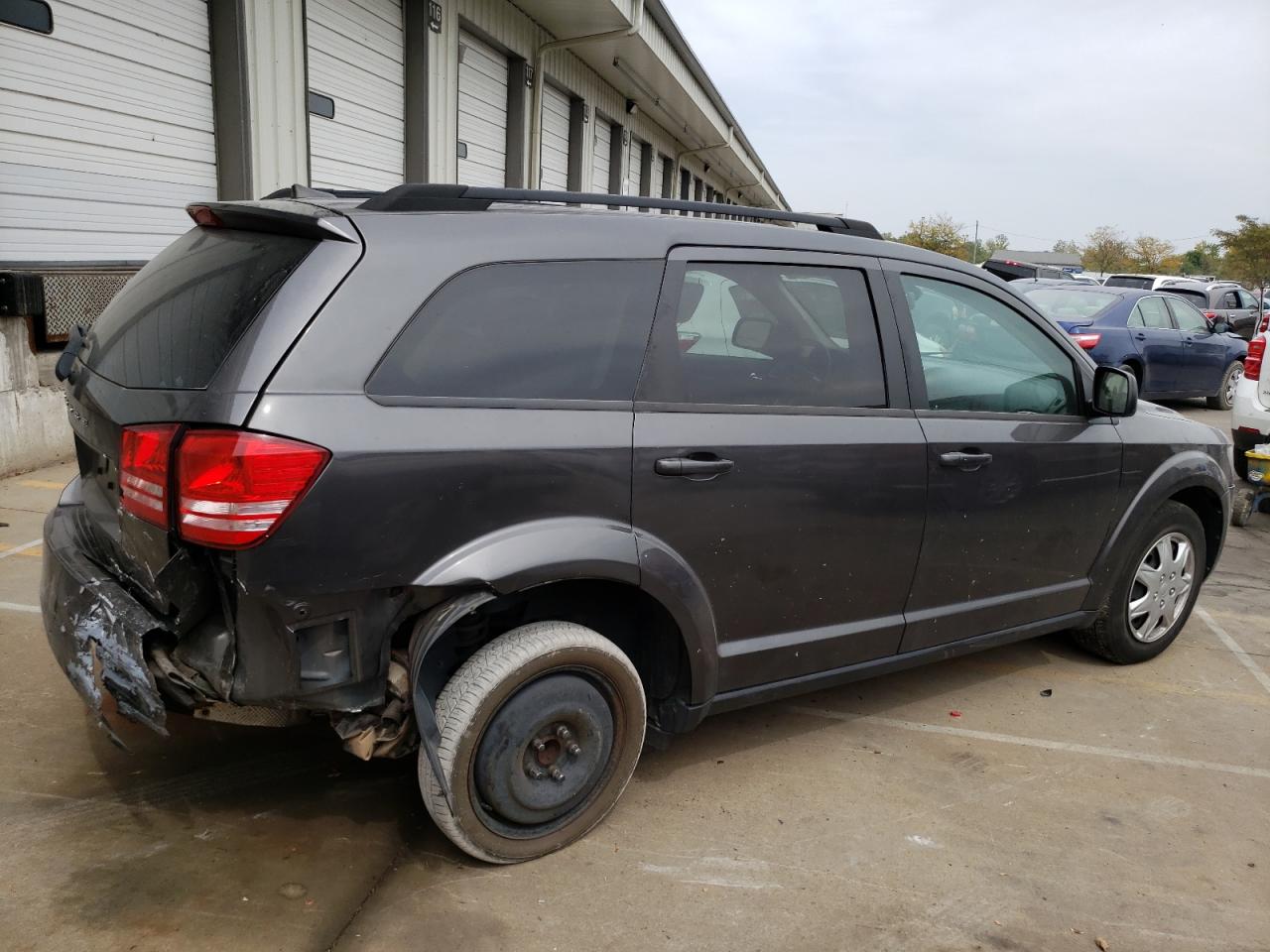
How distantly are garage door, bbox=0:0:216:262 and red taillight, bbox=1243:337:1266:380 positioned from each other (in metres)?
8.49

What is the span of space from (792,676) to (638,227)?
1542 mm

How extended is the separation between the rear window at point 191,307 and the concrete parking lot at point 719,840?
1.31 m

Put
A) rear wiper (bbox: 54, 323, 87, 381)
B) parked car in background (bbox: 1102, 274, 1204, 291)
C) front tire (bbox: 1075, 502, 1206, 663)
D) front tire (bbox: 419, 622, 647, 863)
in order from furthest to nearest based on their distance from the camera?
parked car in background (bbox: 1102, 274, 1204, 291) < front tire (bbox: 1075, 502, 1206, 663) < rear wiper (bbox: 54, 323, 87, 381) < front tire (bbox: 419, 622, 647, 863)

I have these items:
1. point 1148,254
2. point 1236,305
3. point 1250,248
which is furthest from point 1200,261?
point 1236,305

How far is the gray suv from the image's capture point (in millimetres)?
2357

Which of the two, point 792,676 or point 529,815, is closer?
point 529,815

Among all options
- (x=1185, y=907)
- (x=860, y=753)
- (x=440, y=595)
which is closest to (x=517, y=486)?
(x=440, y=595)

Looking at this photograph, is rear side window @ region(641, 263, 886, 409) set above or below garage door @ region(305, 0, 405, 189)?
below

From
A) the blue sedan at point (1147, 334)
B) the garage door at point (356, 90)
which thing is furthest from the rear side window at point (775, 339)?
the blue sedan at point (1147, 334)

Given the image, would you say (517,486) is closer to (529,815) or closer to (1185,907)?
(529,815)

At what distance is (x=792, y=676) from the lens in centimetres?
329

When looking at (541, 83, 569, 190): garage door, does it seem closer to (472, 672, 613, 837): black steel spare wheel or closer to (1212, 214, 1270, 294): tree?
(472, 672, 613, 837): black steel spare wheel

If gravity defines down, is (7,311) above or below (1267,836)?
above

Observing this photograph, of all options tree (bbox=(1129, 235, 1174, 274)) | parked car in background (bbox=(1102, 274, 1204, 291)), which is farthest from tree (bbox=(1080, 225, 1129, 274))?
parked car in background (bbox=(1102, 274, 1204, 291))
